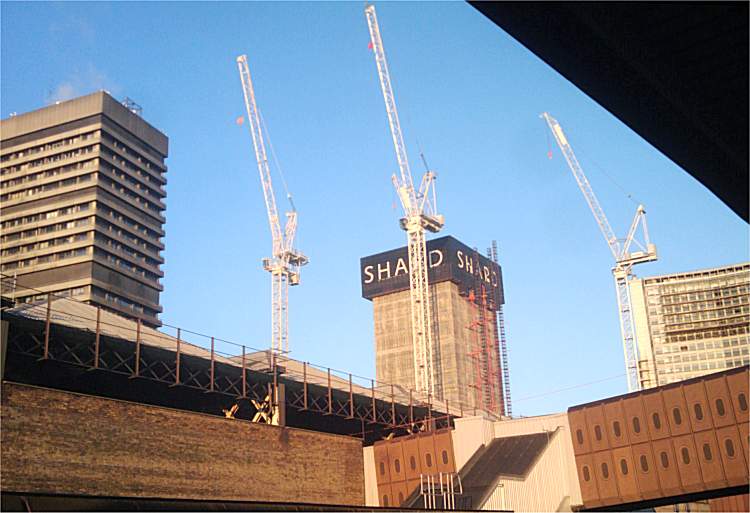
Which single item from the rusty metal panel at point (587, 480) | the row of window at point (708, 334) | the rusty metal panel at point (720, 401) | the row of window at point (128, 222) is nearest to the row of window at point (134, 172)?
the row of window at point (128, 222)

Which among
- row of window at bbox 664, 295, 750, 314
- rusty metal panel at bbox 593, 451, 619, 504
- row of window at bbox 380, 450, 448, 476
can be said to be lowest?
rusty metal panel at bbox 593, 451, 619, 504

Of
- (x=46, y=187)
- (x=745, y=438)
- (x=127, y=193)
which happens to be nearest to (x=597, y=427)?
(x=745, y=438)

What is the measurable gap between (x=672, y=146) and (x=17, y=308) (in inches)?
1528

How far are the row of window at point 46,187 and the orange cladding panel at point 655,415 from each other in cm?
13007

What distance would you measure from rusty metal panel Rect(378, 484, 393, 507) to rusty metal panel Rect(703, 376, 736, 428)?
26.4 metres

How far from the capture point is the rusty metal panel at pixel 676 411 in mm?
47156

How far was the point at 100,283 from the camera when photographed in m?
149

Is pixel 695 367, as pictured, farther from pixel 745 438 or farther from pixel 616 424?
pixel 745 438

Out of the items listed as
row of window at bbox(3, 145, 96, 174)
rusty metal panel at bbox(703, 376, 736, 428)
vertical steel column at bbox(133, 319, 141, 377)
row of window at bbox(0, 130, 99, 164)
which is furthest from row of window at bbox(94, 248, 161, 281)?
rusty metal panel at bbox(703, 376, 736, 428)

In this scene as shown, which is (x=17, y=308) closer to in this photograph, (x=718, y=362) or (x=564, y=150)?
(x=564, y=150)

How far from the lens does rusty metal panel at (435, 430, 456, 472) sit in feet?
200

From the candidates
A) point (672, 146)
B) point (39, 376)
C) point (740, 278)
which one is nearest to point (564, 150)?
point (740, 278)

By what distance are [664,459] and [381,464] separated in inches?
938

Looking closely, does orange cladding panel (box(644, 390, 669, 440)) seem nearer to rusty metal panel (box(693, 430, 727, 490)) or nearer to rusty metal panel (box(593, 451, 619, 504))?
rusty metal panel (box(693, 430, 727, 490))
